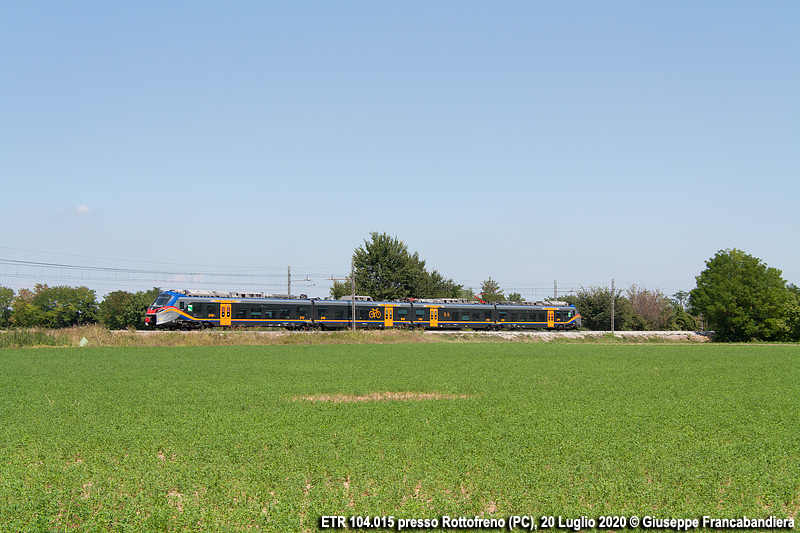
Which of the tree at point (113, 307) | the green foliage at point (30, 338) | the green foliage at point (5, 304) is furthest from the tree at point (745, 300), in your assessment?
the green foliage at point (5, 304)

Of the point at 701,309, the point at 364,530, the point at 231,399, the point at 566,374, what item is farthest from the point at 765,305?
the point at 364,530

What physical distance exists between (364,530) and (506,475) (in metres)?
2.97

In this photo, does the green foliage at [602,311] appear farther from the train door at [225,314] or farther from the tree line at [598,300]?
the train door at [225,314]

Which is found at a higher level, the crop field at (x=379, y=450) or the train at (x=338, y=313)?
the train at (x=338, y=313)

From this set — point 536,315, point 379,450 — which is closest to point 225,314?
point 536,315

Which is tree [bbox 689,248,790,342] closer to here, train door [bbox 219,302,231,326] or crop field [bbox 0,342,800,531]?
crop field [bbox 0,342,800,531]

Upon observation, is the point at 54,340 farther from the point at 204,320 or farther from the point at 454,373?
the point at 454,373

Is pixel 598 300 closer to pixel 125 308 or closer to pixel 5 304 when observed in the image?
pixel 125 308

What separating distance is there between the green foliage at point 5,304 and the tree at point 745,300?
105 meters

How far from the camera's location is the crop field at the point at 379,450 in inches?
354

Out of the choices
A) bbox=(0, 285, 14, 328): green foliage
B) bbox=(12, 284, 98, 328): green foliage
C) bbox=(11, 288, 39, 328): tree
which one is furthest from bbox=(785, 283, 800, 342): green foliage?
bbox=(0, 285, 14, 328): green foliage

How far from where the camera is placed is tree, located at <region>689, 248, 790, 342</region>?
210ft

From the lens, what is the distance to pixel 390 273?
93125 mm

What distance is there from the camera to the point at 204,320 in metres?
49.3
